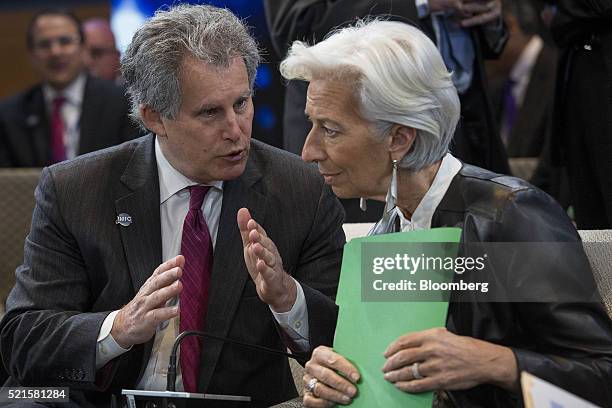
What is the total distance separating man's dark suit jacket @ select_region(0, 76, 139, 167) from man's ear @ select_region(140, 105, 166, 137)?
2864 mm

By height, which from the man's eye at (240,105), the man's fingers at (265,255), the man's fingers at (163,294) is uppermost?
the man's eye at (240,105)

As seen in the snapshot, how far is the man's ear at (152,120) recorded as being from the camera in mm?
2910

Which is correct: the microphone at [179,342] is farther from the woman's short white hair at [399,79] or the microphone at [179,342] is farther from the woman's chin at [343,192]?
the woman's short white hair at [399,79]

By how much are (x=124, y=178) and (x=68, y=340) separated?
45 cm

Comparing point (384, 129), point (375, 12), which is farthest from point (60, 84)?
point (384, 129)

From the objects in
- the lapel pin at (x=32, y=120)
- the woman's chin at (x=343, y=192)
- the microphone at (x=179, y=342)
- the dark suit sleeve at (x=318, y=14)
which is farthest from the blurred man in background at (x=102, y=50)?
the woman's chin at (x=343, y=192)

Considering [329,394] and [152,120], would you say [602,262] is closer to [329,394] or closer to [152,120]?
[329,394]

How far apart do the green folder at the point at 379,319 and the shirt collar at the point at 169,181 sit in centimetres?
69

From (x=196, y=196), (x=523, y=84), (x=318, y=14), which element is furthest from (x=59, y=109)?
(x=196, y=196)

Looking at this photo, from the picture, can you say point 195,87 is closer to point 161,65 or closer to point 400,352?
point 161,65

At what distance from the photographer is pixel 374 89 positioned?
2.35 m

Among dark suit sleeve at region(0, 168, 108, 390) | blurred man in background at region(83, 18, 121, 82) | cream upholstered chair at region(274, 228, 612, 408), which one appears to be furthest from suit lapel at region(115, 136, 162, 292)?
blurred man in background at region(83, 18, 121, 82)

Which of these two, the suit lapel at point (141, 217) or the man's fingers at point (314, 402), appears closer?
the man's fingers at point (314, 402)

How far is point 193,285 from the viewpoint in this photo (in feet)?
9.05
